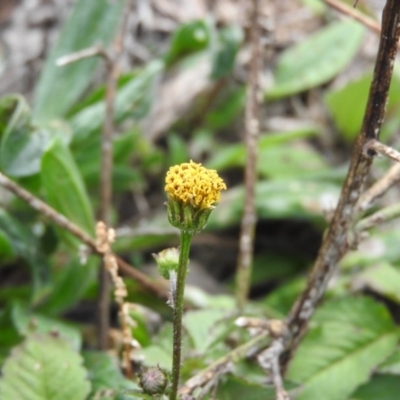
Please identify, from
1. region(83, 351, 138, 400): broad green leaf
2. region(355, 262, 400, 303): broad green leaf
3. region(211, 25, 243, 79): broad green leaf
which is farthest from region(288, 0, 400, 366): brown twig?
region(211, 25, 243, 79): broad green leaf

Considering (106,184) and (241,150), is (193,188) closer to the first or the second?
(106,184)

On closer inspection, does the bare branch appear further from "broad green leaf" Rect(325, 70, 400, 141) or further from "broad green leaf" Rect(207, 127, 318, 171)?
"broad green leaf" Rect(325, 70, 400, 141)

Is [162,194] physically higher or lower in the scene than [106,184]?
higher

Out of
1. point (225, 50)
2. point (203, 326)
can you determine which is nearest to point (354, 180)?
point (203, 326)

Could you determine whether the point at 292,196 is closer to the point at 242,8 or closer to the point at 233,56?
the point at 233,56

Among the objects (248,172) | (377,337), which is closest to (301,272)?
(248,172)
